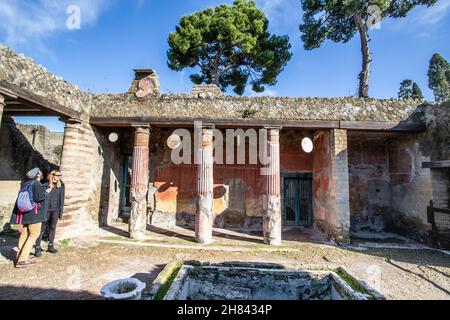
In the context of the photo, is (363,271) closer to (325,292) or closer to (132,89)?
(325,292)

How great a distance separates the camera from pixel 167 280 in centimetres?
391

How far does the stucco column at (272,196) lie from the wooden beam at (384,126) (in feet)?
7.17

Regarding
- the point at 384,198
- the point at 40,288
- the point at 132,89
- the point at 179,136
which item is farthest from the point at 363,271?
the point at 132,89

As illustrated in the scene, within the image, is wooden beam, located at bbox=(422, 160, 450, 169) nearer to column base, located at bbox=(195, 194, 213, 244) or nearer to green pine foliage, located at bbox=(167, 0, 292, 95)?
column base, located at bbox=(195, 194, 213, 244)

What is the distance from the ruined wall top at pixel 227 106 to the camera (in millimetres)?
→ 7621

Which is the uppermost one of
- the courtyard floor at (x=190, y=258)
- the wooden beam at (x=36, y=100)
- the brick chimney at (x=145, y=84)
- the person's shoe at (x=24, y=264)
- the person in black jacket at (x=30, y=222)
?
the brick chimney at (x=145, y=84)

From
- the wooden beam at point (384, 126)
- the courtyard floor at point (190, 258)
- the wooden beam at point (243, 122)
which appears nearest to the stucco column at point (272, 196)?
the wooden beam at point (243, 122)

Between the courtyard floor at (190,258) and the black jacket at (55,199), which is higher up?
the black jacket at (55,199)

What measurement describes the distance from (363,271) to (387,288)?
0.76 m

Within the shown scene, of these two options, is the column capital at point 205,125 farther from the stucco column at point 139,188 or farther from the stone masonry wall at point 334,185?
the stone masonry wall at point 334,185

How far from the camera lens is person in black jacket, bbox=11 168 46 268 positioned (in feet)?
16.0

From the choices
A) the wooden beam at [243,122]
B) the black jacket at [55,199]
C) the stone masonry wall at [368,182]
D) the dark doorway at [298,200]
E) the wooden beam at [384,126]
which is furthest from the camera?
the dark doorway at [298,200]

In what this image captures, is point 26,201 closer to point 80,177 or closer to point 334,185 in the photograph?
point 80,177

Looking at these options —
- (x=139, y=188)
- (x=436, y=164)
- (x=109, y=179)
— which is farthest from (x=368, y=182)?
(x=109, y=179)
